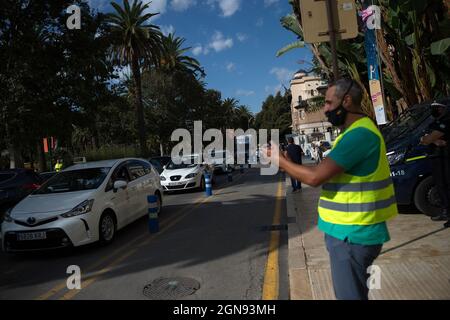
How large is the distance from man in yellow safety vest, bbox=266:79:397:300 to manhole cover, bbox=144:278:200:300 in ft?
8.64

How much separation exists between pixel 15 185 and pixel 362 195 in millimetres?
10520

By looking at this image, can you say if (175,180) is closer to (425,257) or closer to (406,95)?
(406,95)

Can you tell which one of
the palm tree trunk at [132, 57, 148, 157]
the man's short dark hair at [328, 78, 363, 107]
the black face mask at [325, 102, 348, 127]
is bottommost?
the black face mask at [325, 102, 348, 127]

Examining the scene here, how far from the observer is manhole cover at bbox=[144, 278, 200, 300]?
4.85 m

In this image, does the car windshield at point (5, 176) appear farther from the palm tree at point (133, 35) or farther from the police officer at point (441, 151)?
the palm tree at point (133, 35)

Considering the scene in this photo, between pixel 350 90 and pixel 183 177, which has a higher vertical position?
pixel 350 90

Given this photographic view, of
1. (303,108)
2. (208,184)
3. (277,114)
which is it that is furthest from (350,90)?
(277,114)

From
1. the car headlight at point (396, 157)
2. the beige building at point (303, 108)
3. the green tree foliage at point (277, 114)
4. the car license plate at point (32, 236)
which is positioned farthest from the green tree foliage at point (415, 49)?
the green tree foliage at point (277, 114)

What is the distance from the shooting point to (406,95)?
520 inches

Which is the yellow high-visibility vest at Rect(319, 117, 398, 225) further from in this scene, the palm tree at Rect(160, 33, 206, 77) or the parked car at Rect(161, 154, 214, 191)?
the palm tree at Rect(160, 33, 206, 77)

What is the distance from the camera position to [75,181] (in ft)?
27.2

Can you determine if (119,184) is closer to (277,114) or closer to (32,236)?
(32,236)

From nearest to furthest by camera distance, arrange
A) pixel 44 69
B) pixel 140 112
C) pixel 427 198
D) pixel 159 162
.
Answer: pixel 427 198 < pixel 44 69 < pixel 159 162 < pixel 140 112

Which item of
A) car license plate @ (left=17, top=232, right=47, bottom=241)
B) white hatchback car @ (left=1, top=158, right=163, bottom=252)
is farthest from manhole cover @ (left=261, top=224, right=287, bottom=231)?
car license plate @ (left=17, top=232, right=47, bottom=241)
